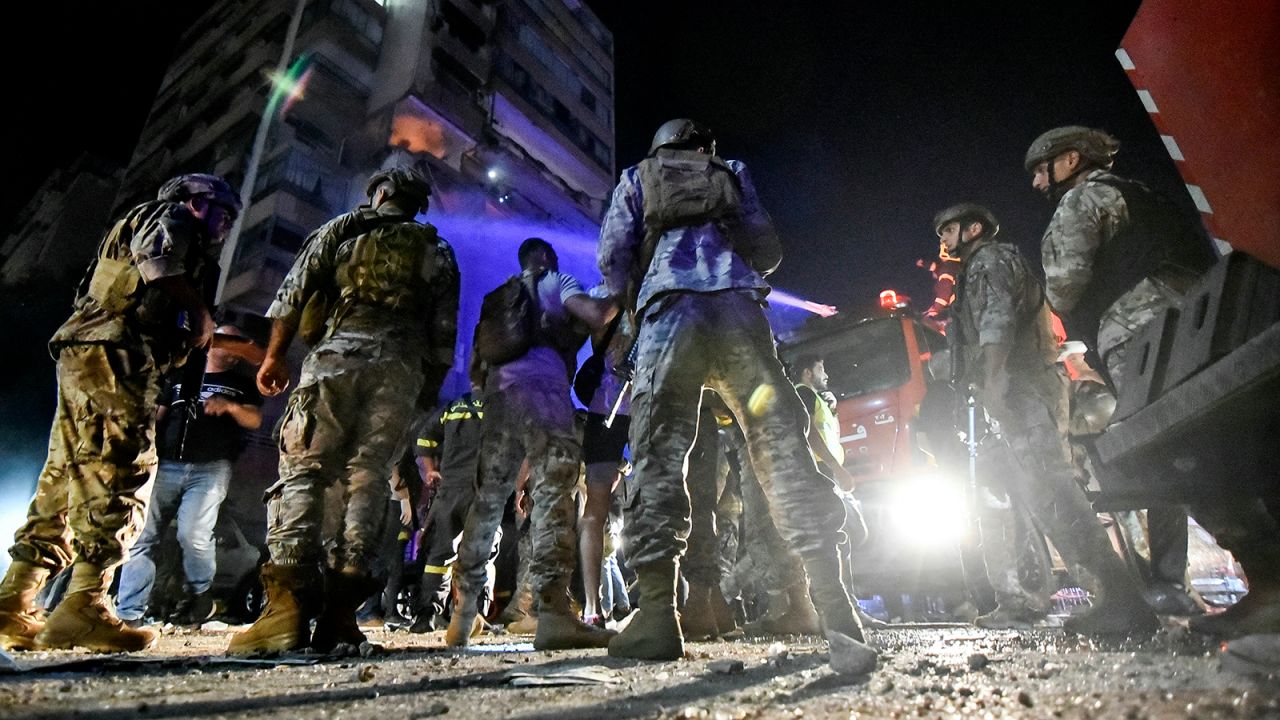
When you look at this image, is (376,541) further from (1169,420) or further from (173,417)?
(173,417)

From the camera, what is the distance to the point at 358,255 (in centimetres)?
316

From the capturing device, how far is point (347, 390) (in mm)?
2811

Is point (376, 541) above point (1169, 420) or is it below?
below

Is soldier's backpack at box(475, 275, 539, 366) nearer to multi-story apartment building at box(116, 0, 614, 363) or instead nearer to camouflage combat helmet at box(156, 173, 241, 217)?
camouflage combat helmet at box(156, 173, 241, 217)

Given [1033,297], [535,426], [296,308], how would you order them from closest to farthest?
[296,308] < [535,426] < [1033,297]

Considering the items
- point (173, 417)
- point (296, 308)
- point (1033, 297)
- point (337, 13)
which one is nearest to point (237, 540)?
point (173, 417)

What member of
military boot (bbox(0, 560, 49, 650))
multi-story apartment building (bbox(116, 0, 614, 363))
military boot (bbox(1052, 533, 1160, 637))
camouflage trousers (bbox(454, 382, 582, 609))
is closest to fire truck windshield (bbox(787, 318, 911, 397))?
military boot (bbox(1052, 533, 1160, 637))

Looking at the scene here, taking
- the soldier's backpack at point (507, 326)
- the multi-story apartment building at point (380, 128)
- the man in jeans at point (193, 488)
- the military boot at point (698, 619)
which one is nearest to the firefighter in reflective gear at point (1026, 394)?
the military boot at point (698, 619)

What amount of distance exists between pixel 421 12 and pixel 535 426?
30.8m

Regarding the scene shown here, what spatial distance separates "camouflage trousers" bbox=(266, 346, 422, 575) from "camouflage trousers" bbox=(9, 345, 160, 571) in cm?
69

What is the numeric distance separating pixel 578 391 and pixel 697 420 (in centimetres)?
204

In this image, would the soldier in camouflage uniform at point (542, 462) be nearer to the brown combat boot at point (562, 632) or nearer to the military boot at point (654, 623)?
the brown combat boot at point (562, 632)

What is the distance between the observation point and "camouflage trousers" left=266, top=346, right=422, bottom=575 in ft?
8.48

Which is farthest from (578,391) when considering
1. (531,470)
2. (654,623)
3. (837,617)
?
(837,617)
